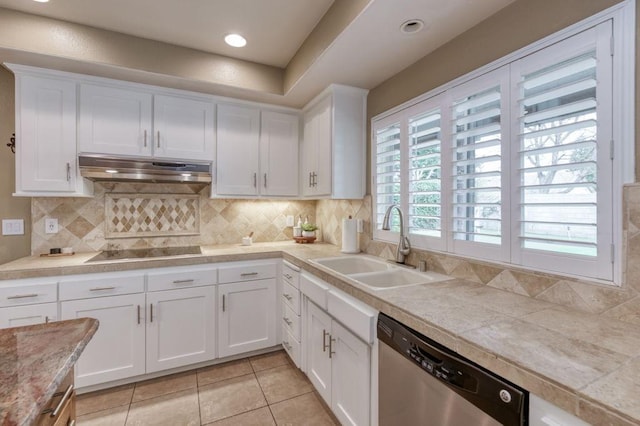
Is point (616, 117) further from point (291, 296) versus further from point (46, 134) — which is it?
point (46, 134)

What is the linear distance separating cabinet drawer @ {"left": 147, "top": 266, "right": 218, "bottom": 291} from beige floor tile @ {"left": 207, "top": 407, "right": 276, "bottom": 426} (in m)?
0.95

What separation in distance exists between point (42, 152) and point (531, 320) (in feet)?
10.2

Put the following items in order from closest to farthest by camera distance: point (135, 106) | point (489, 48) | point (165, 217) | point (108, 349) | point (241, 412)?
point (489, 48) → point (241, 412) → point (108, 349) → point (135, 106) → point (165, 217)

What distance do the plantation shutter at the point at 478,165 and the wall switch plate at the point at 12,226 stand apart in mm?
3166

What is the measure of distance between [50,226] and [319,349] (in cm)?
237

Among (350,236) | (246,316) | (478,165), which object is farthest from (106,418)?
(478,165)

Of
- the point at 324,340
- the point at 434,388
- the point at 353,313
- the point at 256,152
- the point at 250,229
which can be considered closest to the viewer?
→ the point at 434,388

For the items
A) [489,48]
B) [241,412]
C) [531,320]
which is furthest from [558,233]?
[241,412]

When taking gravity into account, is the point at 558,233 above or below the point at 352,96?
below

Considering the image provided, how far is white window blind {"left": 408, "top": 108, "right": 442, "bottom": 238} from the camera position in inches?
70.9

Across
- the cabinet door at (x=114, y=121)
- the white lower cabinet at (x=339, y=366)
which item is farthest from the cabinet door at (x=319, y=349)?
the cabinet door at (x=114, y=121)

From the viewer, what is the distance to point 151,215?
2.71m

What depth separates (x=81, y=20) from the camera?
1974 mm

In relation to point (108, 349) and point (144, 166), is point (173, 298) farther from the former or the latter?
point (144, 166)
